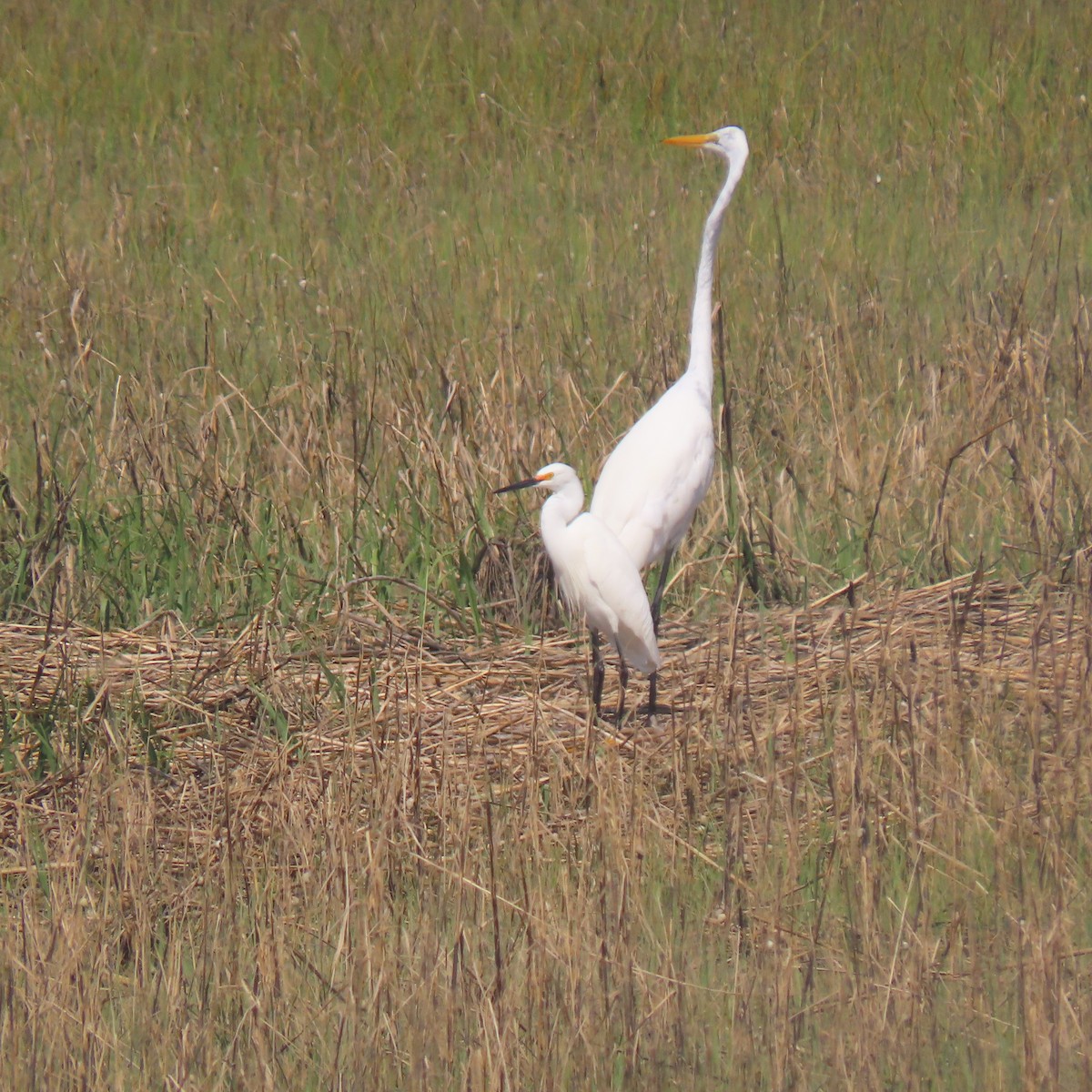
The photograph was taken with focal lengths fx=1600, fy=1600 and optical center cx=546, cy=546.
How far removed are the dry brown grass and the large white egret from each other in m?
0.29

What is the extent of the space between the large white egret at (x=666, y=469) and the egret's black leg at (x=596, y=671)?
0.12 metres

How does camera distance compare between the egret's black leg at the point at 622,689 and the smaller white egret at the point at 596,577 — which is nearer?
the smaller white egret at the point at 596,577

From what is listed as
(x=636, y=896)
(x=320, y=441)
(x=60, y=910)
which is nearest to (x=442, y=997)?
(x=636, y=896)

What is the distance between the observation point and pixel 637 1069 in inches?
80.1

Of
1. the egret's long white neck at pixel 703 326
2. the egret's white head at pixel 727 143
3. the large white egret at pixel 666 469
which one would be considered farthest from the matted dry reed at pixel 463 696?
the egret's white head at pixel 727 143

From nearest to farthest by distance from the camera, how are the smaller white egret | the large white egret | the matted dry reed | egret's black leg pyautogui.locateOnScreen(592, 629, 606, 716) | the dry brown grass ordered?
the dry brown grass < the matted dry reed < the smaller white egret < egret's black leg pyautogui.locateOnScreen(592, 629, 606, 716) < the large white egret

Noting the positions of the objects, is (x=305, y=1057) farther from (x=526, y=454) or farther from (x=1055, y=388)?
(x=1055, y=388)

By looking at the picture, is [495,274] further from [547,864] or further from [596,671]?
[547,864]

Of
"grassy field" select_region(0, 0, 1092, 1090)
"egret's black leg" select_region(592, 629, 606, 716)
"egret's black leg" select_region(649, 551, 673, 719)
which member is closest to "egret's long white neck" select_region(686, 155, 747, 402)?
"grassy field" select_region(0, 0, 1092, 1090)

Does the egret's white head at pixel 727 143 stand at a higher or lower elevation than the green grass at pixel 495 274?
higher

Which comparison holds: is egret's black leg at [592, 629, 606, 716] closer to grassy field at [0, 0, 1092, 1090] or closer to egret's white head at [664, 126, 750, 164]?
grassy field at [0, 0, 1092, 1090]

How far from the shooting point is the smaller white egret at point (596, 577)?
3.39m

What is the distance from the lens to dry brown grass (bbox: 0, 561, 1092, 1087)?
2072 millimetres

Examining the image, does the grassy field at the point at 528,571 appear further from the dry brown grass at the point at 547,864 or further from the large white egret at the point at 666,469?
the large white egret at the point at 666,469
